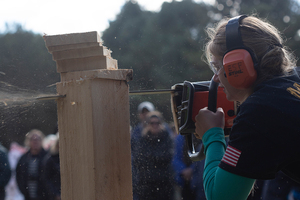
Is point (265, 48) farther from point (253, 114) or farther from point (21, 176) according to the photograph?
point (21, 176)

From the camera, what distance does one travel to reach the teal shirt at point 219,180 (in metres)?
0.88

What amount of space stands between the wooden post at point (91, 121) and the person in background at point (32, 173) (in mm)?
2585

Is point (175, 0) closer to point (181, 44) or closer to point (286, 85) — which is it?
point (181, 44)

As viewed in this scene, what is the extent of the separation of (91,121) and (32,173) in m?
2.90

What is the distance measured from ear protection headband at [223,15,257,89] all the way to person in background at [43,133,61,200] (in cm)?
301

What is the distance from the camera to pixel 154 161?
3.36 m

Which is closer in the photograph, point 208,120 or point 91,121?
point 91,121

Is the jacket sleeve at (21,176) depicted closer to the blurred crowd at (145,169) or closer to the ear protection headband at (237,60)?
the blurred crowd at (145,169)

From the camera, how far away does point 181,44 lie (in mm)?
8492

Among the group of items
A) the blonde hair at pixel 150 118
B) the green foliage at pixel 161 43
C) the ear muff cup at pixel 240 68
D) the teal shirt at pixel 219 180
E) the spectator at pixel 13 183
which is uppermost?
the green foliage at pixel 161 43

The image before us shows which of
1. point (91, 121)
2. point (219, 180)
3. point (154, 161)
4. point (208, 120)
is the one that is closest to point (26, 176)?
point (154, 161)

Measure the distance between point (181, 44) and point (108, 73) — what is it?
7.68 metres

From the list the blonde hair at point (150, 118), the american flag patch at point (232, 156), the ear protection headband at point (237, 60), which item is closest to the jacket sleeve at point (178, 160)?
the blonde hair at point (150, 118)

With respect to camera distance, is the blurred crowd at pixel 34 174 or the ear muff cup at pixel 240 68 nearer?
the ear muff cup at pixel 240 68
